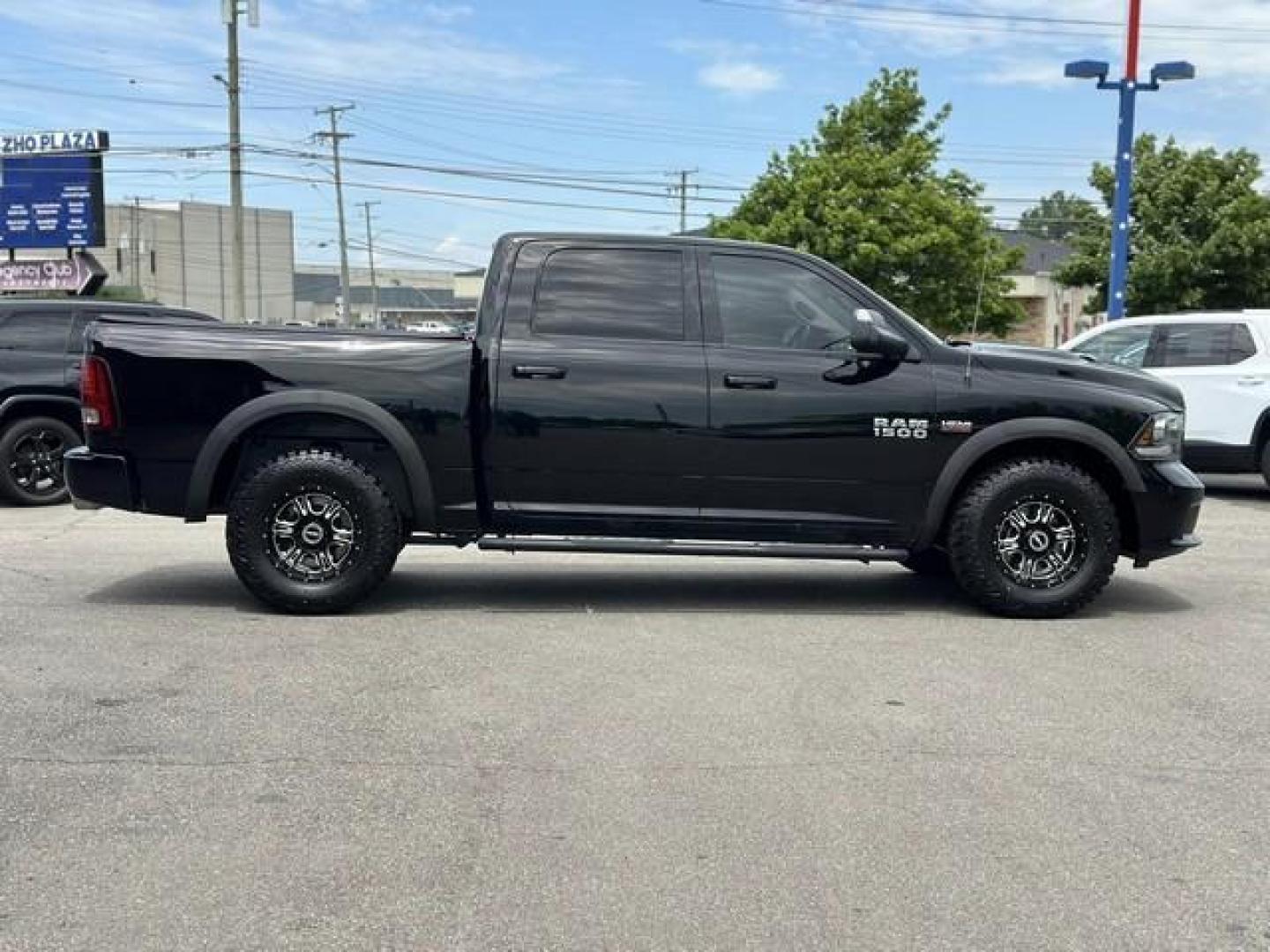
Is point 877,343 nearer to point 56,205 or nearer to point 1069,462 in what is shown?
point 1069,462

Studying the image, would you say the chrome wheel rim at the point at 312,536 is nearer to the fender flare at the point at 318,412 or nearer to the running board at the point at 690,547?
the fender flare at the point at 318,412

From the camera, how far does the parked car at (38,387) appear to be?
1112cm

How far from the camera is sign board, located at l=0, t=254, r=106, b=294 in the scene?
2973 cm

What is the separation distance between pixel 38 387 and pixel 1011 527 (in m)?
8.44

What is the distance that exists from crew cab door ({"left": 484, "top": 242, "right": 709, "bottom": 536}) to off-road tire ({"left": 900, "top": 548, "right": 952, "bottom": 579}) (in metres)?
1.94

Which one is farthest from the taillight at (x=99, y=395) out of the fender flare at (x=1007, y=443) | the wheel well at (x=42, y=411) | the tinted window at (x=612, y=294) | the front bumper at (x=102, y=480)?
the wheel well at (x=42, y=411)

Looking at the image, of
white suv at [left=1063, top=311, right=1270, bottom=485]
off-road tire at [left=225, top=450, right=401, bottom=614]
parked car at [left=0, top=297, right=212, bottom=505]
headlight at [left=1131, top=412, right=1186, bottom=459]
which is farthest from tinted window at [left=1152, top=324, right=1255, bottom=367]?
parked car at [left=0, top=297, right=212, bottom=505]

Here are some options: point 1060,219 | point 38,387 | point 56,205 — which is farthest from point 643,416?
point 1060,219

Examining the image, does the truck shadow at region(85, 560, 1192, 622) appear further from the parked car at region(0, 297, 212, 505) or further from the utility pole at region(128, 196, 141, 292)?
the utility pole at region(128, 196, 141, 292)

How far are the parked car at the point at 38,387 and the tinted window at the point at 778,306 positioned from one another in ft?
19.8

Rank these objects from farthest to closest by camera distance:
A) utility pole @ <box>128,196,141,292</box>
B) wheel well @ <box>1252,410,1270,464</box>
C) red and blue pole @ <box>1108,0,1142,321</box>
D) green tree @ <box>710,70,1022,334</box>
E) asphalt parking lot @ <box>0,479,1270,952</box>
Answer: utility pole @ <box>128,196,141,292</box>, green tree @ <box>710,70,1022,334</box>, red and blue pole @ <box>1108,0,1142,321</box>, wheel well @ <box>1252,410,1270,464</box>, asphalt parking lot @ <box>0,479,1270,952</box>

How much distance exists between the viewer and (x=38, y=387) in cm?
1111

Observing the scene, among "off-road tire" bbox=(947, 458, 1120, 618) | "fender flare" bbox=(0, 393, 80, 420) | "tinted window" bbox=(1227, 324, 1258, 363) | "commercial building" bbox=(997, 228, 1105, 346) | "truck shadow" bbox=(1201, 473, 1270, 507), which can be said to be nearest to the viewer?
"off-road tire" bbox=(947, 458, 1120, 618)

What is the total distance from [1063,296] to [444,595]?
68.6 meters
